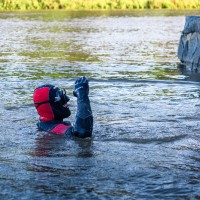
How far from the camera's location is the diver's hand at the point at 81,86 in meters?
7.61

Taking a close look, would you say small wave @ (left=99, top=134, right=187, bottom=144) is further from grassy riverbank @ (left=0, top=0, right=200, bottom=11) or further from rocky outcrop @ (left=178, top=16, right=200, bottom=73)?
grassy riverbank @ (left=0, top=0, right=200, bottom=11)

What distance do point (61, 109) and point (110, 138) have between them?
2.19ft

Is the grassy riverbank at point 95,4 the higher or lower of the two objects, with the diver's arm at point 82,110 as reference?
lower

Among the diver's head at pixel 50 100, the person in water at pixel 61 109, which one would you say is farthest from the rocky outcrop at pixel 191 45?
the diver's head at pixel 50 100

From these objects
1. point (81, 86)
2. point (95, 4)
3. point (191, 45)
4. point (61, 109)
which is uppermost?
point (81, 86)

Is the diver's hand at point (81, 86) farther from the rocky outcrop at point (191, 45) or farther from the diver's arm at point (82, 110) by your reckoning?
the rocky outcrop at point (191, 45)

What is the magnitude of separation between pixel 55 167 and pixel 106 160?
570 millimetres

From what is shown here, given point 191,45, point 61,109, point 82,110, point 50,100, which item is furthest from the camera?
point 191,45

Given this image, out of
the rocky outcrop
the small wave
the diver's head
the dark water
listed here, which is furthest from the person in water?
the rocky outcrop

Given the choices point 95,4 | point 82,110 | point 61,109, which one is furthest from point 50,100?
point 95,4

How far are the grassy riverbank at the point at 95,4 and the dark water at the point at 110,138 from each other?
4635cm

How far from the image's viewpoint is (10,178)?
6375mm

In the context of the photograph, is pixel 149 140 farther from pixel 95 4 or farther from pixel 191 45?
pixel 95 4

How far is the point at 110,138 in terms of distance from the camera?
324 inches
